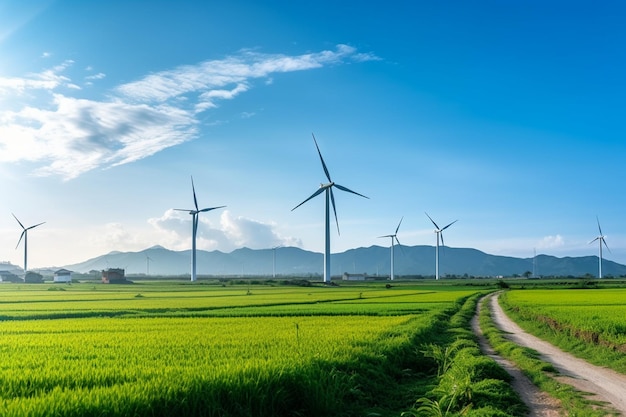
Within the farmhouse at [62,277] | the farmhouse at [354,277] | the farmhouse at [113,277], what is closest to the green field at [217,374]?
the farmhouse at [113,277]

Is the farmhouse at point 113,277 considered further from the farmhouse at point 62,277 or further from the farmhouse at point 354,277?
the farmhouse at point 354,277

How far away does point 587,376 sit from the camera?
1772 cm

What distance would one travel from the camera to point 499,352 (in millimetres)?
22641

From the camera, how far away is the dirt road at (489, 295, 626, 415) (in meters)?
14.5

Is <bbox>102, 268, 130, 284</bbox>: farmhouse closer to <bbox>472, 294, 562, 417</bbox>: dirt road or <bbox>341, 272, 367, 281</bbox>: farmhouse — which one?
<bbox>341, 272, 367, 281</bbox>: farmhouse

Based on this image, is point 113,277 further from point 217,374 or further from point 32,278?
point 217,374

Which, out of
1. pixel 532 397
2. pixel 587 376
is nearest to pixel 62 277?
pixel 587 376

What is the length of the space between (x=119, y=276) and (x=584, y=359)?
5031 inches

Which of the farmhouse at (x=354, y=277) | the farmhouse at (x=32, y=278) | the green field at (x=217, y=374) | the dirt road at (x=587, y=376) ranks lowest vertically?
the farmhouse at (x=354, y=277)

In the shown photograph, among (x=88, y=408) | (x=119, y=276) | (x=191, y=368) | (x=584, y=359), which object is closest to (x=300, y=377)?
(x=191, y=368)

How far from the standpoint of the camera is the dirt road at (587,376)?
1448 cm

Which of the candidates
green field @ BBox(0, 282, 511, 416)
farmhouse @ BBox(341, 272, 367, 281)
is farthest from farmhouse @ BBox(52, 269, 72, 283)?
green field @ BBox(0, 282, 511, 416)

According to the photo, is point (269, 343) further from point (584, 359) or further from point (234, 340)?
point (584, 359)

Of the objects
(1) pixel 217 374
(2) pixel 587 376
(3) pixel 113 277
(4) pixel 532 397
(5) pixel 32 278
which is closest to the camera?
(1) pixel 217 374
